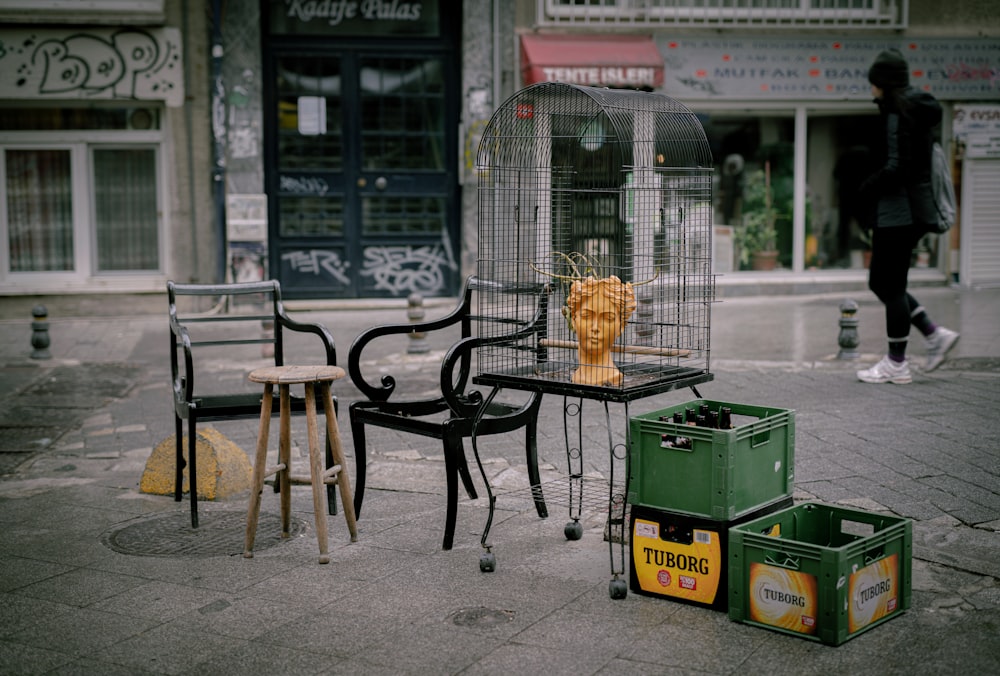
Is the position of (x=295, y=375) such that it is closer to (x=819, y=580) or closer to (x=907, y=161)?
(x=819, y=580)

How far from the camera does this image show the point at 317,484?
4.61 metres

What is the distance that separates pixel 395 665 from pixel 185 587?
3.77ft

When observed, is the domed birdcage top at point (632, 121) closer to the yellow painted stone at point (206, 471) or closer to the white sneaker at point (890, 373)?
the yellow painted stone at point (206, 471)

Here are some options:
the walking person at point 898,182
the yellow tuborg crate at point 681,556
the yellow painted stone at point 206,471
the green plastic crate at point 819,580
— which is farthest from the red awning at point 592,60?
the green plastic crate at point 819,580

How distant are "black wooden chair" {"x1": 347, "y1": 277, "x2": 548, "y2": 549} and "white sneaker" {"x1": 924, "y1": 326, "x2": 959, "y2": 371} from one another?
4.09 m

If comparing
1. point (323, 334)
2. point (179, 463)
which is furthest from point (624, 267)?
point (179, 463)

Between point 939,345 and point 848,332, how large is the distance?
3.74 ft

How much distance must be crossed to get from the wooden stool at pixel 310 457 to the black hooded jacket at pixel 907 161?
4.52m

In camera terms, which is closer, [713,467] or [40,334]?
[713,467]

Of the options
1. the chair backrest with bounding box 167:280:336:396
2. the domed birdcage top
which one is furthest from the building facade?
the domed birdcage top

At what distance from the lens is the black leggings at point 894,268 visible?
7.75 metres

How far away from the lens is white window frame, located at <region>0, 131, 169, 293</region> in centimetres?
1291

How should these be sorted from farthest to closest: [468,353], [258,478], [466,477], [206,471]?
1. [206,471]
2. [466,477]
3. [468,353]
4. [258,478]

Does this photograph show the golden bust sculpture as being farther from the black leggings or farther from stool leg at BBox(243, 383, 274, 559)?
the black leggings
